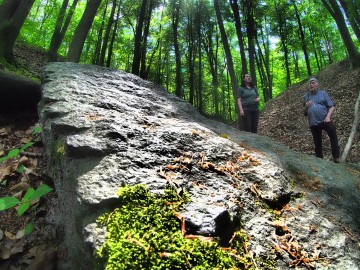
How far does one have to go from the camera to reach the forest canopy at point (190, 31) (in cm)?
1080

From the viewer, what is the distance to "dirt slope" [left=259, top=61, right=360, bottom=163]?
31.3 ft

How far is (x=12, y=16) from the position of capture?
7.18m

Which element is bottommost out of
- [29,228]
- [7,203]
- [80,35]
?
[29,228]

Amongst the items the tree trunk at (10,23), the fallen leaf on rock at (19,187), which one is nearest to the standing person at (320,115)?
the fallen leaf on rock at (19,187)

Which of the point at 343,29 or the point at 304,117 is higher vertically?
the point at 343,29

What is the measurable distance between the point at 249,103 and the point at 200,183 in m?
5.76

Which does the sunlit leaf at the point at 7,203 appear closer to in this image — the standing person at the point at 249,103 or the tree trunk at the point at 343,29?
the standing person at the point at 249,103

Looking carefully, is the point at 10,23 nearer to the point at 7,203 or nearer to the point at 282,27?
the point at 7,203

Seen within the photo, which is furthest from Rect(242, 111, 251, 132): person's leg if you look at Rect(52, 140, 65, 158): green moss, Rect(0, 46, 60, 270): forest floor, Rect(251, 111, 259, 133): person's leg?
Rect(52, 140, 65, 158): green moss

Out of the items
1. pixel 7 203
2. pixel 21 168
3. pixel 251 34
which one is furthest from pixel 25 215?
pixel 251 34

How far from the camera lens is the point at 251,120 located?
24.8ft

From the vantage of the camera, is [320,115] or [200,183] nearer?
[200,183]

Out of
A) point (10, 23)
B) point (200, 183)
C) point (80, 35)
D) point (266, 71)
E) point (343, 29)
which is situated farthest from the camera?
point (266, 71)

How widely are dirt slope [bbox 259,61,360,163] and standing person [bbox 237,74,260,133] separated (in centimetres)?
258
